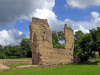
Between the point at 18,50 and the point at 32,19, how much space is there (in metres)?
29.0

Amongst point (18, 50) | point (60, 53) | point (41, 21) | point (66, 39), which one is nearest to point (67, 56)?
point (60, 53)

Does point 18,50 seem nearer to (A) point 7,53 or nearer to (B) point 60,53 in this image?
(A) point 7,53

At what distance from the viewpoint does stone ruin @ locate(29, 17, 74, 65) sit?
56.6ft

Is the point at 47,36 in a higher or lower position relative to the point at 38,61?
higher

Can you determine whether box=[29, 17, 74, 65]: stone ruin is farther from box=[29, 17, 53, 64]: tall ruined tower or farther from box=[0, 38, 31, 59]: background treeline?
box=[0, 38, 31, 59]: background treeline

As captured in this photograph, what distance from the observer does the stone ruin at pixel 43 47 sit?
56.6ft

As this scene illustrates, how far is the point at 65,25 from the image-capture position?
21125 mm

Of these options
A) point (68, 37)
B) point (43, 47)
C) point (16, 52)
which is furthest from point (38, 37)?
point (16, 52)

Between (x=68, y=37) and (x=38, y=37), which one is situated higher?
(x=68, y=37)

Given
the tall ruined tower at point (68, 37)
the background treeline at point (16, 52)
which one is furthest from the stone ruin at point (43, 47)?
the background treeline at point (16, 52)

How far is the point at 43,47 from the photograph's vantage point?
17.9m

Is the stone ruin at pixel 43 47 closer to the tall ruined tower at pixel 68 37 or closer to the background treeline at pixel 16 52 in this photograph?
the tall ruined tower at pixel 68 37

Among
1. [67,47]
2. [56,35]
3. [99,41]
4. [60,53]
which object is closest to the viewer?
[99,41]

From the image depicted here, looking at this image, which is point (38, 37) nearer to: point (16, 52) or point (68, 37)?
point (68, 37)
